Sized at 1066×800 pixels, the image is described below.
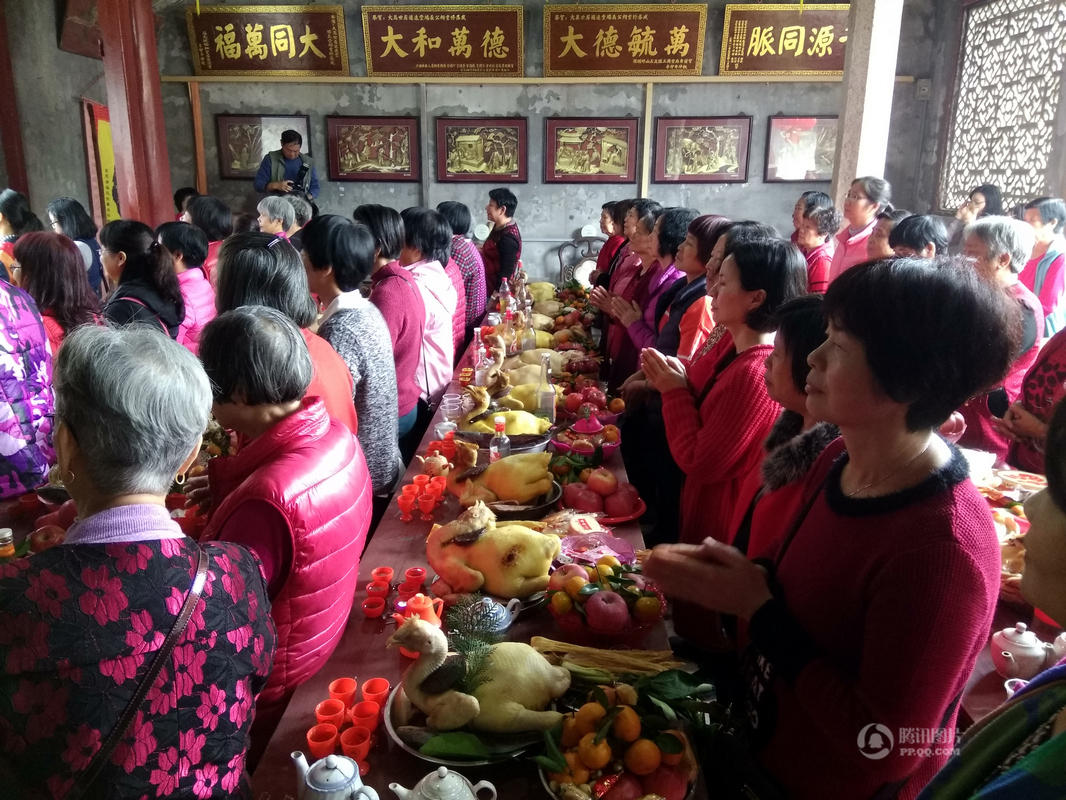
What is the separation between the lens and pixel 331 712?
1.34m

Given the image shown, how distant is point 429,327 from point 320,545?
2327 mm

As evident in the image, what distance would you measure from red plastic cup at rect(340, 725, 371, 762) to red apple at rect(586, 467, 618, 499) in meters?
1.10

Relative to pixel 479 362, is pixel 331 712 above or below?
below

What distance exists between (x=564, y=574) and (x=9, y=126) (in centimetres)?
770

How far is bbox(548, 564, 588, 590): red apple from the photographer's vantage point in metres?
1.68

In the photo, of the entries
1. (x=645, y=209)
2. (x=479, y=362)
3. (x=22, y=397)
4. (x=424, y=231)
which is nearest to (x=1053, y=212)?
(x=645, y=209)

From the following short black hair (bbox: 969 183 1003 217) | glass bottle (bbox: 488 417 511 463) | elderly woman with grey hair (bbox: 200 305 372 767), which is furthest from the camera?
short black hair (bbox: 969 183 1003 217)

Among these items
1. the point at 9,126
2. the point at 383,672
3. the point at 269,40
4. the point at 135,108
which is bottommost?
the point at 383,672

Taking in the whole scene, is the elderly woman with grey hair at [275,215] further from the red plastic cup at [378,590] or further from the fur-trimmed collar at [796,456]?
the fur-trimmed collar at [796,456]

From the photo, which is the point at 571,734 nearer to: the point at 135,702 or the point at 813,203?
the point at 135,702

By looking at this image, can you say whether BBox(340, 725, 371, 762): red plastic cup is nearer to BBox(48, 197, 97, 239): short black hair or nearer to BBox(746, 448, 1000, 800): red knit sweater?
BBox(746, 448, 1000, 800): red knit sweater

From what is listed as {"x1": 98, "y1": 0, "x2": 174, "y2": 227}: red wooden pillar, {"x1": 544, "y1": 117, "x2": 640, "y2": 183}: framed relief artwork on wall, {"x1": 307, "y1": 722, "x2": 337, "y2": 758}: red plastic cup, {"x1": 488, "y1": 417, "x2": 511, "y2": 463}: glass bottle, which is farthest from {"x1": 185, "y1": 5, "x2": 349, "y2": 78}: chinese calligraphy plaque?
{"x1": 307, "y1": 722, "x2": 337, "y2": 758}: red plastic cup

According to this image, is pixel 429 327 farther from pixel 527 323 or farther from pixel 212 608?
pixel 212 608

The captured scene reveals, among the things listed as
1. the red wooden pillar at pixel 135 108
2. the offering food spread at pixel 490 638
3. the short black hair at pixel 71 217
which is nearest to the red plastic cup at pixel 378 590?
the offering food spread at pixel 490 638
